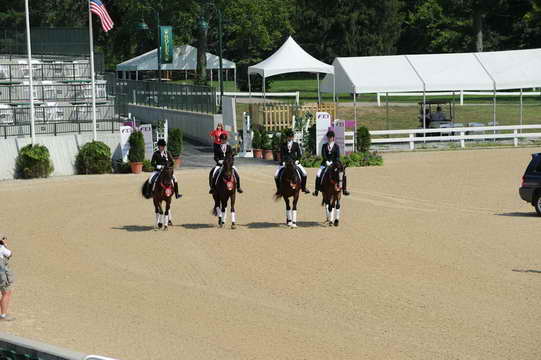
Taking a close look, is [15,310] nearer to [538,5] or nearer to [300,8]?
[538,5]

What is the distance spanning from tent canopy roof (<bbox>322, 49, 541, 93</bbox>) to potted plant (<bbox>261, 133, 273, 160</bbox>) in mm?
4717

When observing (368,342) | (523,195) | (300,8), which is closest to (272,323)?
(368,342)

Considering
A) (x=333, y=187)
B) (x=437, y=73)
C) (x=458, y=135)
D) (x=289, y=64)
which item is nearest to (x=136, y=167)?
(x=289, y=64)

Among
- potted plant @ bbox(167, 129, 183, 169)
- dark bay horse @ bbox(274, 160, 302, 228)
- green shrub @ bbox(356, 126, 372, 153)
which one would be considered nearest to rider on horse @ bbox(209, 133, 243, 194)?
dark bay horse @ bbox(274, 160, 302, 228)

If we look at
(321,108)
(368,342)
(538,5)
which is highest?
(538,5)

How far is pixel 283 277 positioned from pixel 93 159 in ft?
68.3

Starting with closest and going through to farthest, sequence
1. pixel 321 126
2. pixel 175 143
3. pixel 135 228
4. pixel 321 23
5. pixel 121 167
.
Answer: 1. pixel 135 228
2. pixel 121 167
3. pixel 321 126
4. pixel 175 143
5. pixel 321 23

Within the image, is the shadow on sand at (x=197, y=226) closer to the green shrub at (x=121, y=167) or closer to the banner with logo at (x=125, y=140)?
the green shrub at (x=121, y=167)

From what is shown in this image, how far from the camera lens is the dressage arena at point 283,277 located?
13.4m

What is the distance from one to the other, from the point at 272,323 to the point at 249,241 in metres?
7.57

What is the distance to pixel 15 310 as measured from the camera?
15.6m

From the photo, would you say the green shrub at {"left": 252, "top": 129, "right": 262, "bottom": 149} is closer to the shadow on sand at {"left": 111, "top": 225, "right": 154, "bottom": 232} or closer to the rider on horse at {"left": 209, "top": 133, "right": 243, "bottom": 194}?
the rider on horse at {"left": 209, "top": 133, "right": 243, "bottom": 194}

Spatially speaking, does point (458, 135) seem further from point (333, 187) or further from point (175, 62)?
point (175, 62)

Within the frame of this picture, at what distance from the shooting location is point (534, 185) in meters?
24.7
